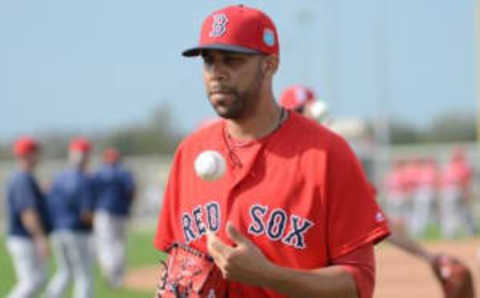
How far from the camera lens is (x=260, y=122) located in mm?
4031

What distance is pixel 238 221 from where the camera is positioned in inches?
153

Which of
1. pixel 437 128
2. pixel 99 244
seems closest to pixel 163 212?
pixel 99 244

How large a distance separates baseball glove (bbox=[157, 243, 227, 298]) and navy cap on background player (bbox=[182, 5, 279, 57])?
79 centimetres

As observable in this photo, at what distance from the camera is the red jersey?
150 inches

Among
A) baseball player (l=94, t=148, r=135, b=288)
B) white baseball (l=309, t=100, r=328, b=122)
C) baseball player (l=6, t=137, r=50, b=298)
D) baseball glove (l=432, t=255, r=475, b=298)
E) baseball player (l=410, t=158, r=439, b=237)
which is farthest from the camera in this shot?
baseball player (l=410, t=158, r=439, b=237)

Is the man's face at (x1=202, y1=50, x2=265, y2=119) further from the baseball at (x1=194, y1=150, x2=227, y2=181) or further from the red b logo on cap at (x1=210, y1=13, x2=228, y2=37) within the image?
the baseball at (x1=194, y1=150, x2=227, y2=181)

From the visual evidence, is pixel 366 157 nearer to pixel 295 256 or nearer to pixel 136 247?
pixel 136 247

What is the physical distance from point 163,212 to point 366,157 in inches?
1365

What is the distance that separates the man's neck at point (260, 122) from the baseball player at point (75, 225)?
899 centimetres

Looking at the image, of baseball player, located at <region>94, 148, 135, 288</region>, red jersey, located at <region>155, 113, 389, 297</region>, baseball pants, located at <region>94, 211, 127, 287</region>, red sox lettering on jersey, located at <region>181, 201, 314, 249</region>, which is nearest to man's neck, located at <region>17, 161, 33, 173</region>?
baseball pants, located at <region>94, 211, 127, 287</region>

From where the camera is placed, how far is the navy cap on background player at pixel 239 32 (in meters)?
3.84

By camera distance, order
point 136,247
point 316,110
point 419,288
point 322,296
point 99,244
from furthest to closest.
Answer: point 136,247
point 99,244
point 419,288
point 316,110
point 322,296

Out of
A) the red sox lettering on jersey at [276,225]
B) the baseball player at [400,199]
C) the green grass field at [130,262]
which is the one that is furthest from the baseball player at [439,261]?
the baseball player at [400,199]

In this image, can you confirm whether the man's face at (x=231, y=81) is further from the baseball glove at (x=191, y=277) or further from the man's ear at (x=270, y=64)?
the baseball glove at (x=191, y=277)
